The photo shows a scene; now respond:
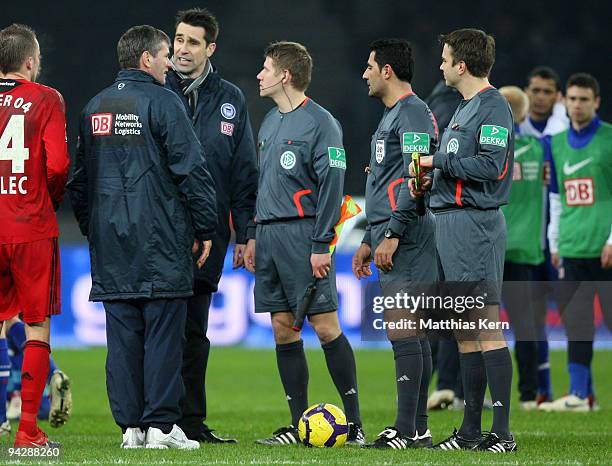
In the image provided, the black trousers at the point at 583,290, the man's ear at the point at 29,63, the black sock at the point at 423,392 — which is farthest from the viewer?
the black trousers at the point at 583,290

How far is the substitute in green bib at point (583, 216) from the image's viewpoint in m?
9.12

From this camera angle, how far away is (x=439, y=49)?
16625mm

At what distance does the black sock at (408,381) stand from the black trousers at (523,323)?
3.07 m

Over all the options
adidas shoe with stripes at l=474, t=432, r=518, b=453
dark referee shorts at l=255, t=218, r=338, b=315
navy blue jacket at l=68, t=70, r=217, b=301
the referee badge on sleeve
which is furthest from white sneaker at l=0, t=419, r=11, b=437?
the referee badge on sleeve

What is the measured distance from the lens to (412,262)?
642 cm

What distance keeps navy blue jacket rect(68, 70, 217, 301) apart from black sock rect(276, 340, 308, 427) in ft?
2.46

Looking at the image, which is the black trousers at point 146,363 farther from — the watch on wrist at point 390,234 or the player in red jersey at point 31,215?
the watch on wrist at point 390,234

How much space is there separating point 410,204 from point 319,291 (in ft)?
2.21

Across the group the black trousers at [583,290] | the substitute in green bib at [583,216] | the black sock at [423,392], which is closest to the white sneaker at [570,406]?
the substitute in green bib at [583,216]

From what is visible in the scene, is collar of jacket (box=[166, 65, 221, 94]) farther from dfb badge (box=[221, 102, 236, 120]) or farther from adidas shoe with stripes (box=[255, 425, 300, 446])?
adidas shoe with stripes (box=[255, 425, 300, 446])

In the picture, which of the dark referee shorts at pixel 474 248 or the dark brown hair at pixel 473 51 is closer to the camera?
the dark referee shorts at pixel 474 248

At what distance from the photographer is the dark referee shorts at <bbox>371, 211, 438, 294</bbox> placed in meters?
6.41

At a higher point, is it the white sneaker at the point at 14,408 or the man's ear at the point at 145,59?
the man's ear at the point at 145,59

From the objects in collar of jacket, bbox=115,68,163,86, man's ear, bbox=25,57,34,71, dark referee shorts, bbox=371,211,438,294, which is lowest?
dark referee shorts, bbox=371,211,438,294
